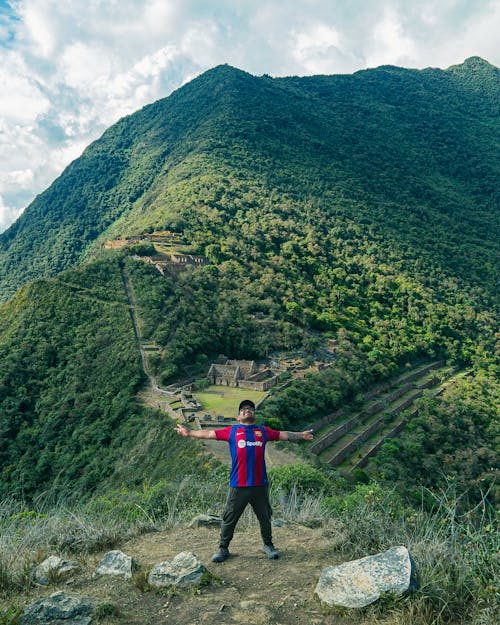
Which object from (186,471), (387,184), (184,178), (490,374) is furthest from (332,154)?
(186,471)

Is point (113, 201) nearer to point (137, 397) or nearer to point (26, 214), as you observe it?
point (26, 214)

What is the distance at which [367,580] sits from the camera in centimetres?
372

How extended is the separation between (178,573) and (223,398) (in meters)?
23.7

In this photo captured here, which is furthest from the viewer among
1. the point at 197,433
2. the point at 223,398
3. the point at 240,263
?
the point at 240,263

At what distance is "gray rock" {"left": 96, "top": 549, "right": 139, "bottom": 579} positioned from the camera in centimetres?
444

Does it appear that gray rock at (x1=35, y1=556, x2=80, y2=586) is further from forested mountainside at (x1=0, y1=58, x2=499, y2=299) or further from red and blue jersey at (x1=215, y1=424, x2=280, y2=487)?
forested mountainside at (x1=0, y1=58, x2=499, y2=299)

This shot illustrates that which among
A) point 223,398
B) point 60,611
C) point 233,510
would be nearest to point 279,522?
point 233,510

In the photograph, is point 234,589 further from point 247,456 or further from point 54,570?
point 54,570

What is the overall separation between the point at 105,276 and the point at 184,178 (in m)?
45.6

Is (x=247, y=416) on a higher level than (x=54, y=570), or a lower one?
higher

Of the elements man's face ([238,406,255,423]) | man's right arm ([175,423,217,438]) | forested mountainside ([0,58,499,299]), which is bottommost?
man's right arm ([175,423,217,438])

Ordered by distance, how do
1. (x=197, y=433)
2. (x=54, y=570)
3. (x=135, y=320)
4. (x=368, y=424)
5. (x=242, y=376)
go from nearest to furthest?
(x=54, y=570) < (x=197, y=433) < (x=368, y=424) < (x=242, y=376) < (x=135, y=320)

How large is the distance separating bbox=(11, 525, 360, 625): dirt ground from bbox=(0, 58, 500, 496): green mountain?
25.7 feet

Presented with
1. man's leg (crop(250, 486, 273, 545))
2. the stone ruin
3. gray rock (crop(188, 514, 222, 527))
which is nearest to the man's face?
man's leg (crop(250, 486, 273, 545))
